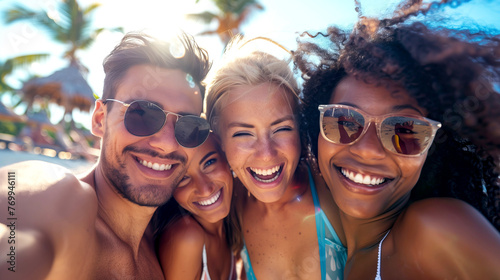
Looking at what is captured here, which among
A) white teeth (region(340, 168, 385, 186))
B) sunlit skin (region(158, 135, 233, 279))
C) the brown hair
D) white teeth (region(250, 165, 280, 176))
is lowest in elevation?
sunlit skin (region(158, 135, 233, 279))

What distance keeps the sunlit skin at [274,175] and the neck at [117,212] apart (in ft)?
3.19

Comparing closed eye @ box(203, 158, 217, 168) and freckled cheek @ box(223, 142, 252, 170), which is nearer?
freckled cheek @ box(223, 142, 252, 170)

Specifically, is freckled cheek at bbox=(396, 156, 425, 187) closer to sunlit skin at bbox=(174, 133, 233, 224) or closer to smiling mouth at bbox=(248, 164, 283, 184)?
smiling mouth at bbox=(248, 164, 283, 184)

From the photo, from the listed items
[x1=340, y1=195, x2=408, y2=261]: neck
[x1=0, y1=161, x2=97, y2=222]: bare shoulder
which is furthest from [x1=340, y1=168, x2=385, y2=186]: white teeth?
[x1=0, y1=161, x2=97, y2=222]: bare shoulder

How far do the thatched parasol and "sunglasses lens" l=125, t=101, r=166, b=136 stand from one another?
18364mm

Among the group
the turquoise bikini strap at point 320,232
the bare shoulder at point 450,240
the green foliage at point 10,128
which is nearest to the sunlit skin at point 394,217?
the bare shoulder at point 450,240

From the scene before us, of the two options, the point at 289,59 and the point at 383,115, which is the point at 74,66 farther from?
the point at 383,115

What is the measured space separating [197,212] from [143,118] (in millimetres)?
1041

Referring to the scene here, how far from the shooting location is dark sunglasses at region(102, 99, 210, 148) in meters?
2.55

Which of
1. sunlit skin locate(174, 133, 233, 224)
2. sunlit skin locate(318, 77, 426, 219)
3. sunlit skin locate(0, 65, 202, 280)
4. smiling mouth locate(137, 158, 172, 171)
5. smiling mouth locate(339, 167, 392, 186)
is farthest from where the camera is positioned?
sunlit skin locate(174, 133, 233, 224)

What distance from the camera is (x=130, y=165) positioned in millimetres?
2625

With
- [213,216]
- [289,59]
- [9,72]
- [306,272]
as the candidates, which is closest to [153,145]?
[213,216]

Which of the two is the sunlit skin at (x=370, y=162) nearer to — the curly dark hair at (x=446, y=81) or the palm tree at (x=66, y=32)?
the curly dark hair at (x=446, y=81)

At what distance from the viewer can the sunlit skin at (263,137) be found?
2.81m
